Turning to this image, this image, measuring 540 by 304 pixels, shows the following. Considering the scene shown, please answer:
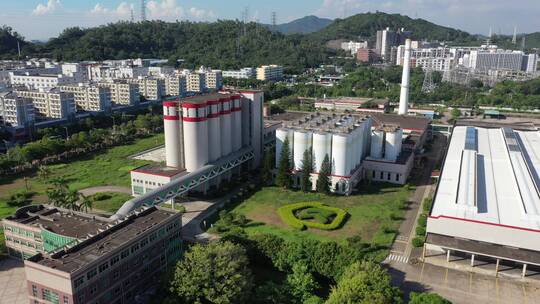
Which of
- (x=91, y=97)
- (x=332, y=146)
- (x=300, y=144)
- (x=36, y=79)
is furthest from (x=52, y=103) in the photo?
(x=332, y=146)

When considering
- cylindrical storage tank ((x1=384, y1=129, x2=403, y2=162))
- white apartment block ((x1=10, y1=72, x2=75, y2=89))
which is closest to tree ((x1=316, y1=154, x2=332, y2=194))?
cylindrical storage tank ((x1=384, y1=129, x2=403, y2=162))

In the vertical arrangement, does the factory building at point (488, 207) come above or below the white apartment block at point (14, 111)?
below

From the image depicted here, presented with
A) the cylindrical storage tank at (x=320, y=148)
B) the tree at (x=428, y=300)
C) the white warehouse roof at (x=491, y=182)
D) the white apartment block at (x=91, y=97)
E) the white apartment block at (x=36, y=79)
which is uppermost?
the white apartment block at (x=36, y=79)

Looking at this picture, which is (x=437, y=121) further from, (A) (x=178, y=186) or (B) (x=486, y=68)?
(B) (x=486, y=68)

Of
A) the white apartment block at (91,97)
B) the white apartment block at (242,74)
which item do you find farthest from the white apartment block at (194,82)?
the white apartment block at (91,97)

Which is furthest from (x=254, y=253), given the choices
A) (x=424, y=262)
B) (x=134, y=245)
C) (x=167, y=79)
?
(x=167, y=79)

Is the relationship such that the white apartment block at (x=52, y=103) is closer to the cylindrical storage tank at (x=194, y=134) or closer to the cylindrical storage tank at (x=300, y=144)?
the cylindrical storage tank at (x=194, y=134)
